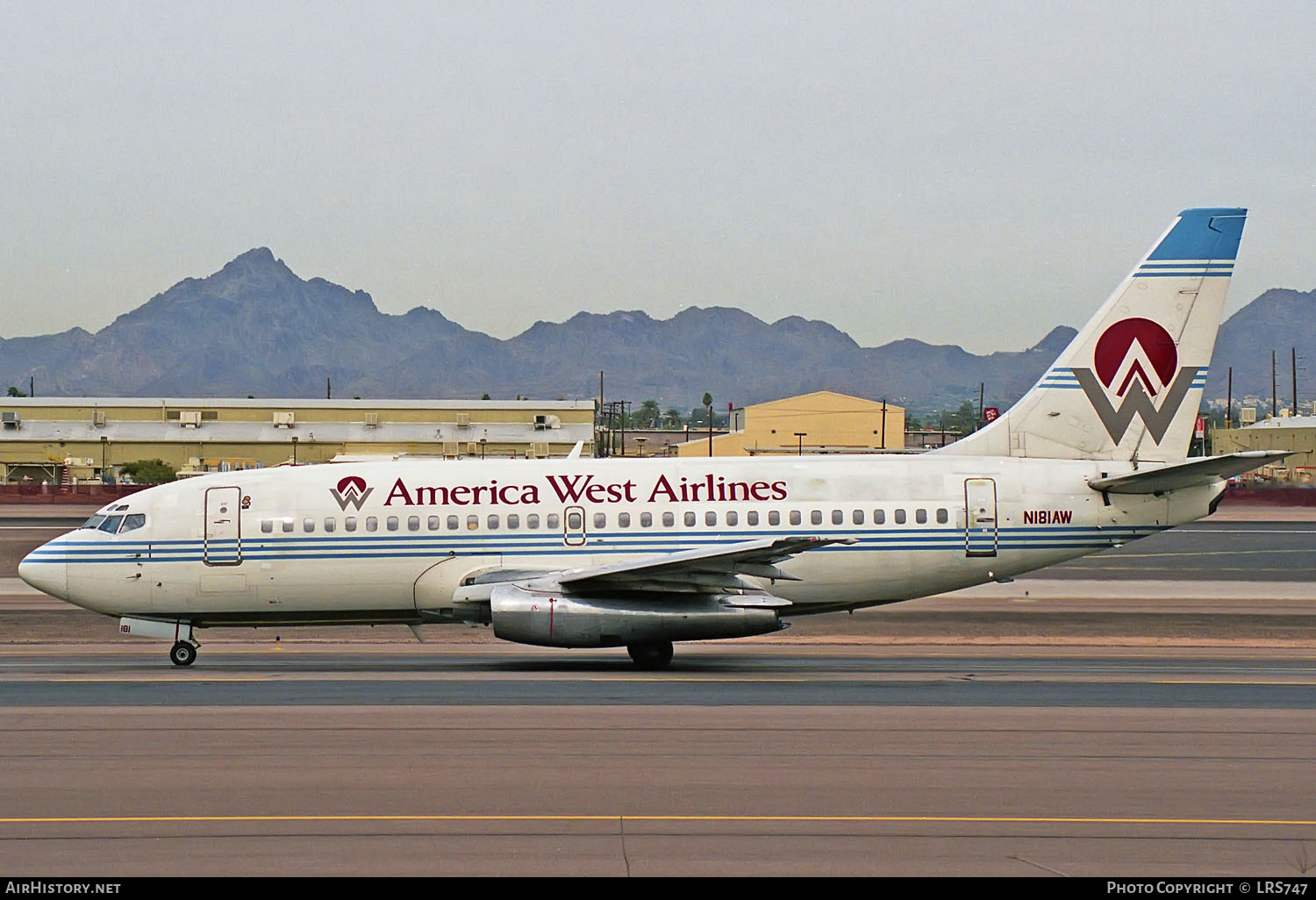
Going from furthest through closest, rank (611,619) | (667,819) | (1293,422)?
(1293,422)
(611,619)
(667,819)

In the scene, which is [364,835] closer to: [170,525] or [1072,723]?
[1072,723]

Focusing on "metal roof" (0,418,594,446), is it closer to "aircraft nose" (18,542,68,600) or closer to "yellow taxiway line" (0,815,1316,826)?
"aircraft nose" (18,542,68,600)

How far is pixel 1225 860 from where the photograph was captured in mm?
10883

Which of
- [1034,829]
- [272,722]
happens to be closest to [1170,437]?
[1034,829]

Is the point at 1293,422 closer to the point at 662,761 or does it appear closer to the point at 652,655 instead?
the point at 652,655

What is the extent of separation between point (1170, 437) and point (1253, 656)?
4325 mm

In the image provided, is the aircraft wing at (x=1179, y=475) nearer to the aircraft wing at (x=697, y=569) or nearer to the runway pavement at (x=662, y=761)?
the runway pavement at (x=662, y=761)

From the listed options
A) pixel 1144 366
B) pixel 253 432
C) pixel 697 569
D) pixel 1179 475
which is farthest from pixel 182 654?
pixel 253 432

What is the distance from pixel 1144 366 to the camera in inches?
1009

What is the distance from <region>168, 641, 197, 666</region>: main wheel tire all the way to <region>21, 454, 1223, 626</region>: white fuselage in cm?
62

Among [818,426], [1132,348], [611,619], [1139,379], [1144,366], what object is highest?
[818,426]

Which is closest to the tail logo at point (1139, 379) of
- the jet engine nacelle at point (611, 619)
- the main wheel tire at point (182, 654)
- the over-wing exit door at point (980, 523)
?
the over-wing exit door at point (980, 523)

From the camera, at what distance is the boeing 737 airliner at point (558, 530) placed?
78.5 ft

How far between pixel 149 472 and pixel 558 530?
7441cm
